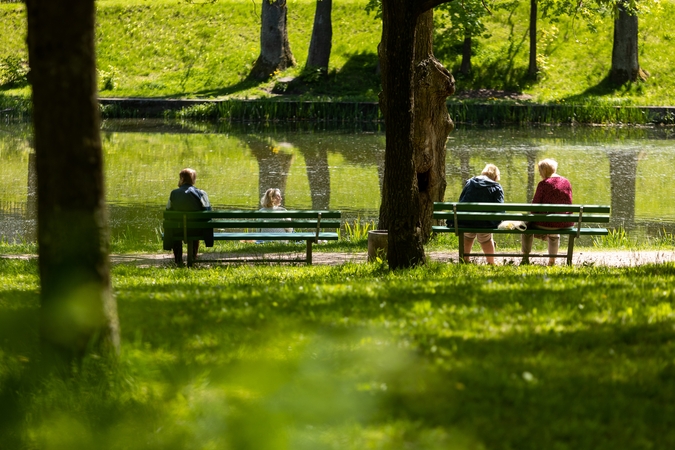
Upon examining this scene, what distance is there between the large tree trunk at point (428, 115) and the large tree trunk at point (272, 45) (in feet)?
86.7

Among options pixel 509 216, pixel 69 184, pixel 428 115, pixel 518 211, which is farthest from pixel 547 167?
pixel 69 184

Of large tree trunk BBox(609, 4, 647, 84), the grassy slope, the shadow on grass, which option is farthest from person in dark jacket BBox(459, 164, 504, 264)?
large tree trunk BBox(609, 4, 647, 84)

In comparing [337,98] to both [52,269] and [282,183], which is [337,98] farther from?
[52,269]

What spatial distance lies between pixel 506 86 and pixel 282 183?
17921mm

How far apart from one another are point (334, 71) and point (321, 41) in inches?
52.8

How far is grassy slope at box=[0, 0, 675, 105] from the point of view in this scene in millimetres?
38531

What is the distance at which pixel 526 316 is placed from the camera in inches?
255

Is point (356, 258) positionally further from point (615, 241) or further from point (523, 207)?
point (615, 241)

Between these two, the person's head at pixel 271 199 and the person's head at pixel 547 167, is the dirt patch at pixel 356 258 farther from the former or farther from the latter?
the person's head at pixel 547 167

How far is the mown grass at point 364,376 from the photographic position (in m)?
4.59

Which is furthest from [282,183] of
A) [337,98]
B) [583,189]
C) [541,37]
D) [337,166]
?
[541,37]

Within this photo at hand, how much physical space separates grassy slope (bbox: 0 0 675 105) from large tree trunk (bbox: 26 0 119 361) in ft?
107

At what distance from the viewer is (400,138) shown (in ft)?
33.2

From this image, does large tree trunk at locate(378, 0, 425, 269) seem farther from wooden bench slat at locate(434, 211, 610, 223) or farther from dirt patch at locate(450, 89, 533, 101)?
dirt patch at locate(450, 89, 533, 101)
